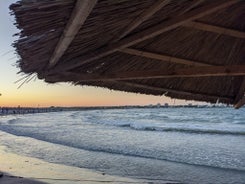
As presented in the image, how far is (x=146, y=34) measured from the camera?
326 cm

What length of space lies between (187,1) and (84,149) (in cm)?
1353

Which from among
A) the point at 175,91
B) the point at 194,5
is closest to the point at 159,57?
the point at 194,5

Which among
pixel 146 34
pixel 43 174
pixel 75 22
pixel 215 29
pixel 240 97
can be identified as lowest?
pixel 43 174

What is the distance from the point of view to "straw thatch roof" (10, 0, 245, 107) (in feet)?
8.97

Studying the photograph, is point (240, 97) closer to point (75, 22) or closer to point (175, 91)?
point (175, 91)

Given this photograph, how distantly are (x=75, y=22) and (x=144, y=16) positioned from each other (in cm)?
64

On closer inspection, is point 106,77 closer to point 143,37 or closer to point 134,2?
point 143,37

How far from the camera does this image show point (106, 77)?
Answer: 3.84 metres

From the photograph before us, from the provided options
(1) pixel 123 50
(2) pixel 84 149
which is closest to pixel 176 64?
(1) pixel 123 50

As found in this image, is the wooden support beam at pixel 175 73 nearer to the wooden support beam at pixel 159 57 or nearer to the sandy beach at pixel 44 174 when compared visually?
the wooden support beam at pixel 159 57

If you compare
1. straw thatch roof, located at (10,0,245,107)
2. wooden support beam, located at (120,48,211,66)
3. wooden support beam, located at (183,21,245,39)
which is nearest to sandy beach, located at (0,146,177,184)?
straw thatch roof, located at (10,0,245,107)

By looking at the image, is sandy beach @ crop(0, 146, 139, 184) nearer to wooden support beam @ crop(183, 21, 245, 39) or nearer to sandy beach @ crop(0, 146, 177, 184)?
sandy beach @ crop(0, 146, 177, 184)

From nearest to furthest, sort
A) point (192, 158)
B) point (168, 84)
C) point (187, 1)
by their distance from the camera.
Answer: point (187, 1), point (168, 84), point (192, 158)

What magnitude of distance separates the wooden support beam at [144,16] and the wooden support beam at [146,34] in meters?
0.09
